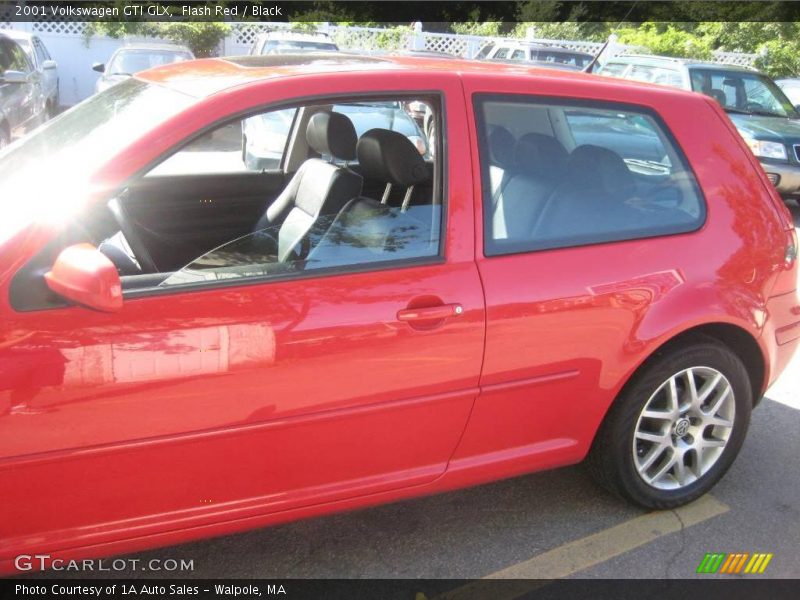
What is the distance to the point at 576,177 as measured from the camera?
2.81 meters

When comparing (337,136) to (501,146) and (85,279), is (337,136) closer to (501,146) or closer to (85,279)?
(501,146)

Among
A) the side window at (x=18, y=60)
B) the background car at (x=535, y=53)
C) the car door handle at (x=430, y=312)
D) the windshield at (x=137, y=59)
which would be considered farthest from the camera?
the background car at (x=535, y=53)

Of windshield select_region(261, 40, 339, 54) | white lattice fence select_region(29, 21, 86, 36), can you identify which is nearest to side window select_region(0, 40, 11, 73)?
windshield select_region(261, 40, 339, 54)

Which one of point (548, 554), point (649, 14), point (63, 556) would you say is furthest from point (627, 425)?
point (649, 14)

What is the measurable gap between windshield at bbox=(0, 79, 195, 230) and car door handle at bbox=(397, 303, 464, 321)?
885mm

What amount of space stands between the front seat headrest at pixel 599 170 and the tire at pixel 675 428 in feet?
2.13

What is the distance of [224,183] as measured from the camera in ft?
12.4

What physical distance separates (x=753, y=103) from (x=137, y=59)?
1016cm

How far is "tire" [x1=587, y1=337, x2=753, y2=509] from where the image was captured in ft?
9.52

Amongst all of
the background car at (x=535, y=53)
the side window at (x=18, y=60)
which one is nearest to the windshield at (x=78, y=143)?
the side window at (x=18, y=60)

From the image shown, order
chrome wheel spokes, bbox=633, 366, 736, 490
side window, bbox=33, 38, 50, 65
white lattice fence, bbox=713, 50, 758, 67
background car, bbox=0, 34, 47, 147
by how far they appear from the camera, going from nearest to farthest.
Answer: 1. chrome wheel spokes, bbox=633, 366, 736, 490
2. background car, bbox=0, 34, 47, 147
3. side window, bbox=33, 38, 50, 65
4. white lattice fence, bbox=713, 50, 758, 67

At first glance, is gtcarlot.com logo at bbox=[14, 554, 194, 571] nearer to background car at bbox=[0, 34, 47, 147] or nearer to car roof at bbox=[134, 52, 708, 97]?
car roof at bbox=[134, 52, 708, 97]

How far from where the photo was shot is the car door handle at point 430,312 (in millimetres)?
2350

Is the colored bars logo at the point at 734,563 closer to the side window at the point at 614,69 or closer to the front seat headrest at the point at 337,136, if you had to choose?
the front seat headrest at the point at 337,136
